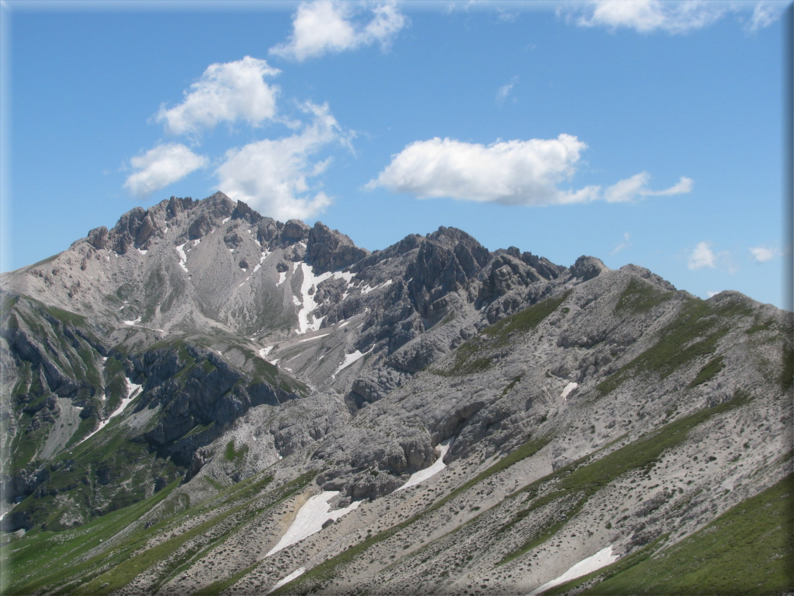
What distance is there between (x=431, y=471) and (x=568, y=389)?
89.4 ft

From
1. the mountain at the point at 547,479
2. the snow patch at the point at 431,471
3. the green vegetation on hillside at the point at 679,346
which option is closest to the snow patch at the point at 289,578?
the mountain at the point at 547,479

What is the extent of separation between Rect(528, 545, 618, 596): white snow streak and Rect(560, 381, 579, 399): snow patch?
52.4 m

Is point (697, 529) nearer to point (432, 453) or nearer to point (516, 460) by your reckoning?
point (516, 460)

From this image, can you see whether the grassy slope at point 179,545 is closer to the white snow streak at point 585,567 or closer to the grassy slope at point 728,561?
the white snow streak at point 585,567

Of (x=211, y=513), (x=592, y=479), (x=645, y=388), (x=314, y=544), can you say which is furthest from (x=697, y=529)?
(x=211, y=513)

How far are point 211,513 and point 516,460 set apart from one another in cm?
6088

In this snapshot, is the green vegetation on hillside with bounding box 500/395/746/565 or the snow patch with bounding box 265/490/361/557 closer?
the green vegetation on hillside with bounding box 500/395/746/565

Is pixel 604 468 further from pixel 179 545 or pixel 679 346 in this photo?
pixel 179 545

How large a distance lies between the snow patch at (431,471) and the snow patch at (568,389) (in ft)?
68.9

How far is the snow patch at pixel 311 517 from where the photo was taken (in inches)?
4298

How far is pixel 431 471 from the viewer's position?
119250mm

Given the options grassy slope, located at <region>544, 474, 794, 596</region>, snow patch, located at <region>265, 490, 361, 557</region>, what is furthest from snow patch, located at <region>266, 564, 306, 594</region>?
grassy slope, located at <region>544, 474, 794, 596</region>

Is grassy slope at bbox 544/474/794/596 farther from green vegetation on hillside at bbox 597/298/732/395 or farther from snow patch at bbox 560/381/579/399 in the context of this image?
snow patch at bbox 560/381/579/399

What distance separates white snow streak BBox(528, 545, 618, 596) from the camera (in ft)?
214
